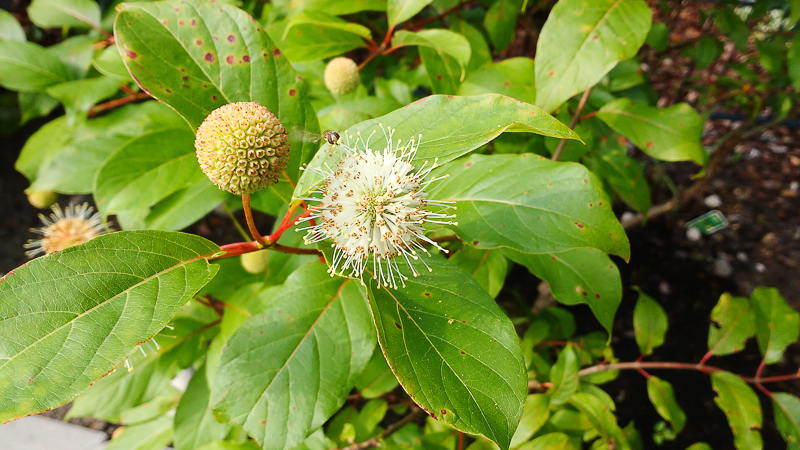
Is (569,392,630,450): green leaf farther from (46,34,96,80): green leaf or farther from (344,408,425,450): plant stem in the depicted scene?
(46,34,96,80): green leaf

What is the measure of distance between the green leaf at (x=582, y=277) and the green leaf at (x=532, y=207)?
0.57 ft

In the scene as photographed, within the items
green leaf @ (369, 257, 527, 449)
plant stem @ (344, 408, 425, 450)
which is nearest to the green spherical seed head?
green leaf @ (369, 257, 527, 449)

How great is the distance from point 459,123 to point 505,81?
0.52 m

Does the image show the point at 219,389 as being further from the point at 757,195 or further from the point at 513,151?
the point at 757,195

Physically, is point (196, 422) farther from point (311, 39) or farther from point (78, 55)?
point (78, 55)

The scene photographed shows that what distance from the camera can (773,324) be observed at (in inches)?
62.4

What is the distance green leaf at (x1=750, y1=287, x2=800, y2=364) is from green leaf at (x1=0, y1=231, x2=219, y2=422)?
1848 mm

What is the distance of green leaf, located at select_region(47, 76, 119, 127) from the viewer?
154 centimetres

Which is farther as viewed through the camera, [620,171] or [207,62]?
[620,171]

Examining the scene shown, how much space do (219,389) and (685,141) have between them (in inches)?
51.8

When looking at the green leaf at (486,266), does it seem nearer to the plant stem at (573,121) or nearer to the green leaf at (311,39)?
the plant stem at (573,121)

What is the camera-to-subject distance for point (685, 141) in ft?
4.00

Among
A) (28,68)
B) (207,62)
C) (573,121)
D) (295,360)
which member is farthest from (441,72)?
(28,68)

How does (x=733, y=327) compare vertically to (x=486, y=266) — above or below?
below
